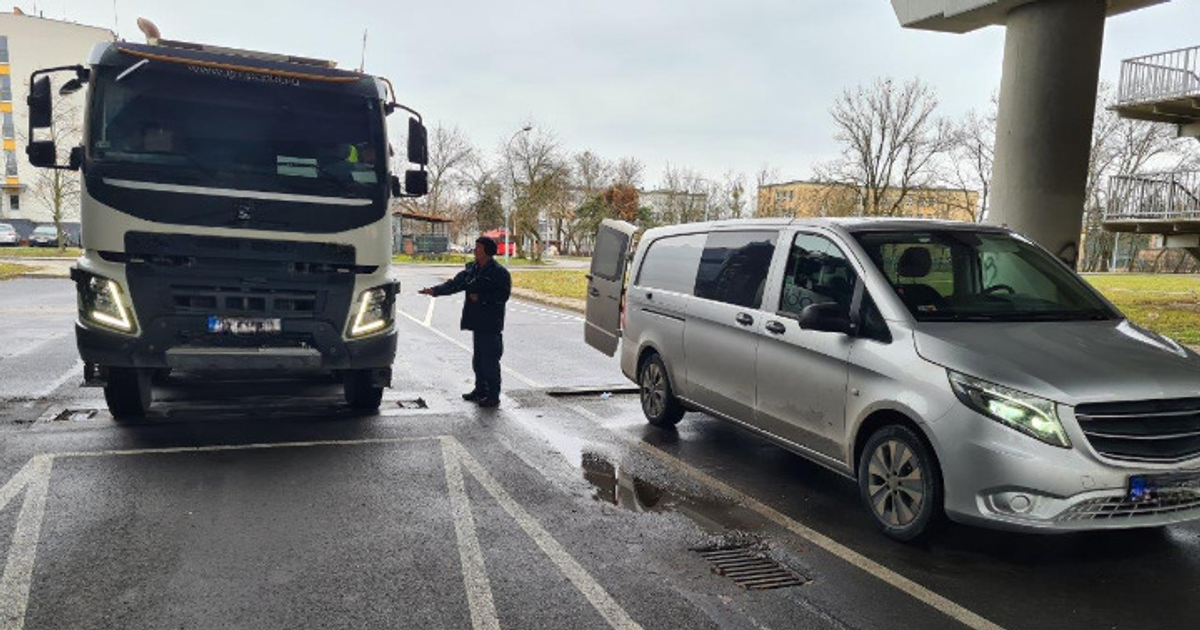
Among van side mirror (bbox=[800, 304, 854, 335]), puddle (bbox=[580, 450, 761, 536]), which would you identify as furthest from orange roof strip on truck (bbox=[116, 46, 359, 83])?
van side mirror (bbox=[800, 304, 854, 335])

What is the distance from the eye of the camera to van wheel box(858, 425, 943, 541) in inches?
170

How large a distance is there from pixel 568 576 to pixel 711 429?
11.8 ft

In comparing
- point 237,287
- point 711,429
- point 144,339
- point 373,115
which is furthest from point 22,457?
point 711,429

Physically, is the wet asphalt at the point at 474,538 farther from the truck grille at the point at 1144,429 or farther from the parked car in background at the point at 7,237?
the parked car in background at the point at 7,237

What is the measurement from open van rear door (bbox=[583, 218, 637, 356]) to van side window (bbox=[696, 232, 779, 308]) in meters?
2.19

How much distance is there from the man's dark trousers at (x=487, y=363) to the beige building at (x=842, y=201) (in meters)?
20.7

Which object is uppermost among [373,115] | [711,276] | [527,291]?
[373,115]

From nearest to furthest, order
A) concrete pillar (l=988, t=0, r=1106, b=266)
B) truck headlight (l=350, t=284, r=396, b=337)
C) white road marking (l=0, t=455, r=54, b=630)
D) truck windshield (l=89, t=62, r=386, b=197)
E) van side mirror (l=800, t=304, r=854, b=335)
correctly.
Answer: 1. white road marking (l=0, t=455, r=54, b=630)
2. van side mirror (l=800, t=304, r=854, b=335)
3. truck windshield (l=89, t=62, r=386, b=197)
4. truck headlight (l=350, t=284, r=396, b=337)
5. concrete pillar (l=988, t=0, r=1106, b=266)

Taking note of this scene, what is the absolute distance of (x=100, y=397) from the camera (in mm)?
7816

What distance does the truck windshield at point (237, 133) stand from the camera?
20.1 ft

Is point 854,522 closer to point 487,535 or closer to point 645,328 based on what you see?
point 487,535

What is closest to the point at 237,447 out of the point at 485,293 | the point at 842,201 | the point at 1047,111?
the point at 485,293

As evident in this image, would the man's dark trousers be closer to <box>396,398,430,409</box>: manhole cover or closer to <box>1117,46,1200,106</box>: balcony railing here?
<box>396,398,430,409</box>: manhole cover

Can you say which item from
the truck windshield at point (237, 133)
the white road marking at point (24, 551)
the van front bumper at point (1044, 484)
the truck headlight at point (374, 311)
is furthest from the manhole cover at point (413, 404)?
the van front bumper at point (1044, 484)
